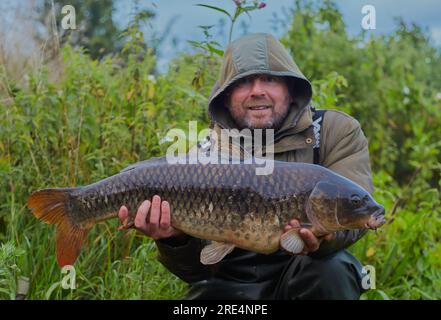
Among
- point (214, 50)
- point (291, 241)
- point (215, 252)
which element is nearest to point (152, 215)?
point (215, 252)

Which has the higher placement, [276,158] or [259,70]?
[259,70]

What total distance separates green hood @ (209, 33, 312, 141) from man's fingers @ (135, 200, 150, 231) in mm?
540

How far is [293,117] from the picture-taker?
2287 mm

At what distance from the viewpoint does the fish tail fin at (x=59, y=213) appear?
1.96 meters

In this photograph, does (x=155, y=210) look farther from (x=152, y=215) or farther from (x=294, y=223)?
(x=294, y=223)

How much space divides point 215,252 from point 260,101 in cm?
58

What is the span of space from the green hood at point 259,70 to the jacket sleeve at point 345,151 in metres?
0.11

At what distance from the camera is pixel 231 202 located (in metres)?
1.86

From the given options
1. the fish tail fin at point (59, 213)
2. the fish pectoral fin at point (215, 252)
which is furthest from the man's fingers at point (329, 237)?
the fish tail fin at point (59, 213)

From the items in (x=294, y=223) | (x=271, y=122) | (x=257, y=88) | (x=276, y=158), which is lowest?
(x=294, y=223)

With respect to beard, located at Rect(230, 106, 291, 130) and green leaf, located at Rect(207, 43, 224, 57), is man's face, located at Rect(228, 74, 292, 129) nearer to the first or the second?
beard, located at Rect(230, 106, 291, 130)

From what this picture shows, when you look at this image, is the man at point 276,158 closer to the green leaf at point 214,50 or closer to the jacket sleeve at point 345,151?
the jacket sleeve at point 345,151

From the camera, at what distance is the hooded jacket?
2.16 meters

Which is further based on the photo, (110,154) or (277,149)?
(110,154)
